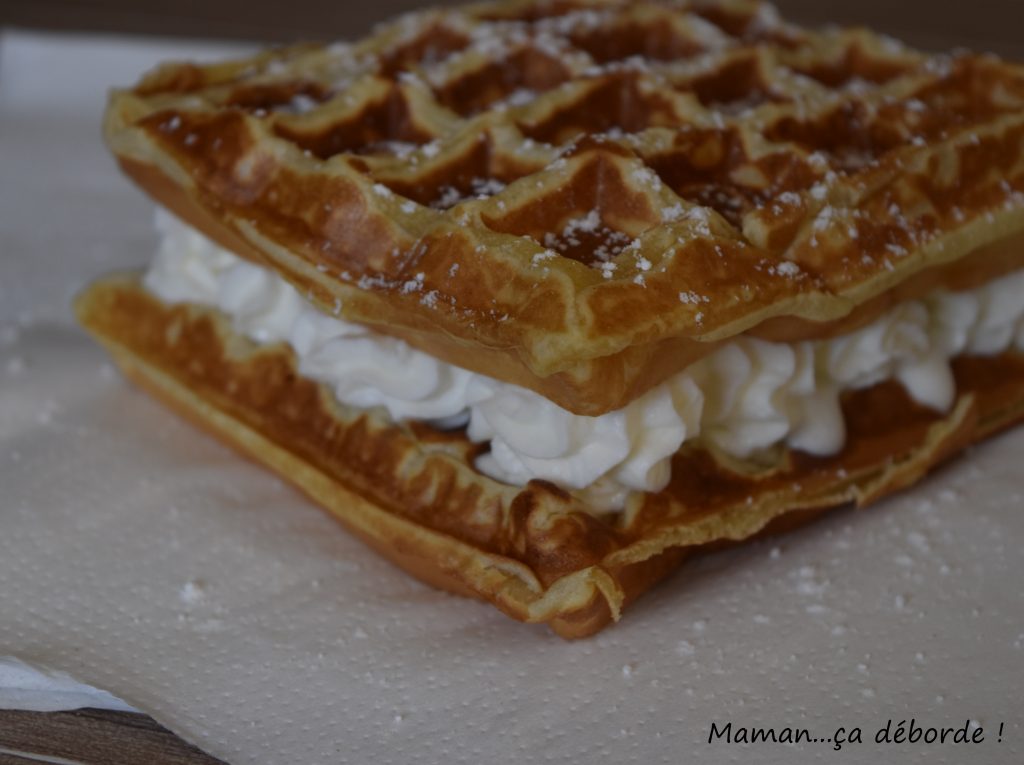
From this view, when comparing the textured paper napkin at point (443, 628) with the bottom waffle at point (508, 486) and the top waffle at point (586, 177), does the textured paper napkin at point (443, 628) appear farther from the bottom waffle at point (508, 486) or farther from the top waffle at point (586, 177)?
the top waffle at point (586, 177)

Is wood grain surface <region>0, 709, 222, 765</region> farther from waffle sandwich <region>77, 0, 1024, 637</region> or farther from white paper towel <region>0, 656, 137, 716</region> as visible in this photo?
waffle sandwich <region>77, 0, 1024, 637</region>

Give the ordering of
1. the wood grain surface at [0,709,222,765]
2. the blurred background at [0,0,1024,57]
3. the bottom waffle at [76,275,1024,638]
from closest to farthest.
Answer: the wood grain surface at [0,709,222,765]
the bottom waffle at [76,275,1024,638]
the blurred background at [0,0,1024,57]

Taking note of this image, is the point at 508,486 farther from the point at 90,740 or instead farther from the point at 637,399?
the point at 90,740

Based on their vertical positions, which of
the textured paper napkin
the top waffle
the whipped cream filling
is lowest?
the textured paper napkin

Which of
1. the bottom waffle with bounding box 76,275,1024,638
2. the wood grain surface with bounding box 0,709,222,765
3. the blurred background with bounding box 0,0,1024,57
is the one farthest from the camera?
the blurred background with bounding box 0,0,1024,57

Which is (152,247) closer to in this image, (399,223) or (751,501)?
(399,223)

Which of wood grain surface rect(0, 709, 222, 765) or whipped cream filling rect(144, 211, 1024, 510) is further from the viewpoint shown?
whipped cream filling rect(144, 211, 1024, 510)

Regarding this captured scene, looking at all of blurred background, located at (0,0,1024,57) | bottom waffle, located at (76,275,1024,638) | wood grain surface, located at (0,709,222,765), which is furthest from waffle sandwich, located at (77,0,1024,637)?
blurred background, located at (0,0,1024,57)

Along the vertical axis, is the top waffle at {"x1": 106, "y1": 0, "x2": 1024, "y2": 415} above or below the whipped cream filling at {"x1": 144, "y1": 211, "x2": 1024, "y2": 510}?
above
